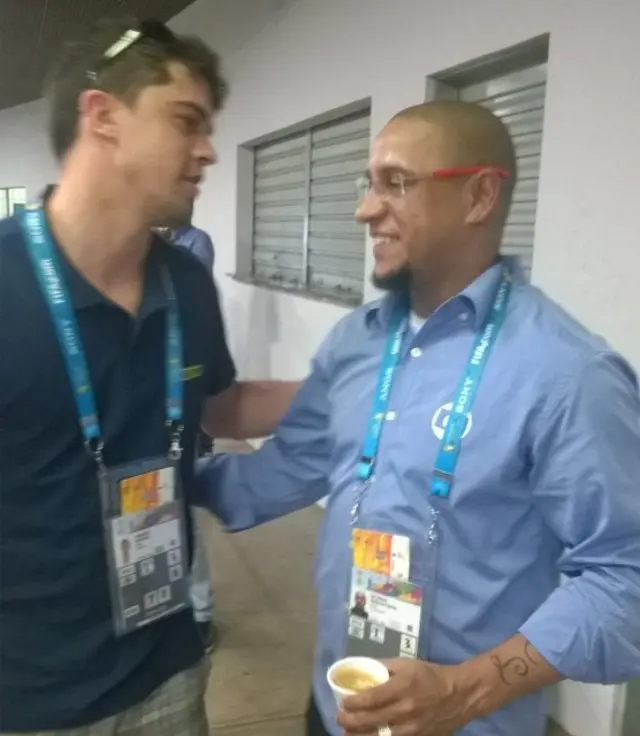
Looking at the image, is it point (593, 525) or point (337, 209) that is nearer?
point (593, 525)

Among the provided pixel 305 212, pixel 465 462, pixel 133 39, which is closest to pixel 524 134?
pixel 133 39

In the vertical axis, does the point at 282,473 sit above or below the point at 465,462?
below

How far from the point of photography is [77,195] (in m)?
1.26

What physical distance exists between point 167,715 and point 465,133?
1172 mm

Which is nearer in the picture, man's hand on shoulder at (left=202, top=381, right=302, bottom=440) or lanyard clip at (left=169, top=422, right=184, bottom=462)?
lanyard clip at (left=169, top=422, right=184, bottom=462)

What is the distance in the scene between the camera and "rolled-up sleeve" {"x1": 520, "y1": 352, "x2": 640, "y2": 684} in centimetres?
106

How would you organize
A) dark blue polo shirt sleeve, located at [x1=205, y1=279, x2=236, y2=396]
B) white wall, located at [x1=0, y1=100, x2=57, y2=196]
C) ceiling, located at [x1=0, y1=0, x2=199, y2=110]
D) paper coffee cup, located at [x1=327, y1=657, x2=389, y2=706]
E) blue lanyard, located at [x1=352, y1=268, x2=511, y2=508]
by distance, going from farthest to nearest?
white wall, located at [x1=0, y1=100, x2=57, y2=196] < ceiling, located at [x1=0, y1=0, x2=199, y2=110] < dark blue polo shirt sleeve, located at [x1=205, y1=279, x2=236, y2=396] < blue lanyard, located at [x1=352, y1=268, x2=511, y2=508] < paper coffee cup, located at [x1=327, y1=657, x2=389, y2=706]

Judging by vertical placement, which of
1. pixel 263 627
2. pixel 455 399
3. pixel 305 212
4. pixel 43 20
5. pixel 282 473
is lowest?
pixel 263 627

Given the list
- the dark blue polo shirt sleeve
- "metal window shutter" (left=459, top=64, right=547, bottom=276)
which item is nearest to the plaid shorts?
the dark blue polo shirt sleeve

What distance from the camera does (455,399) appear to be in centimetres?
120

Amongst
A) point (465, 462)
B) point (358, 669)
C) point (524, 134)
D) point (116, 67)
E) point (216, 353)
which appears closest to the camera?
point (358, 669)

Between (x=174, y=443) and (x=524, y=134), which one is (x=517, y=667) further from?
(x=524, y=134)

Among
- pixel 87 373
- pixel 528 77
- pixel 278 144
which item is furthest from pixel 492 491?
pixel 278 144

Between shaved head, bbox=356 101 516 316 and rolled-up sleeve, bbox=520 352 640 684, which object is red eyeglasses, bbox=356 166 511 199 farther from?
rolled-up sleeve, bbox=520 352 640 684
